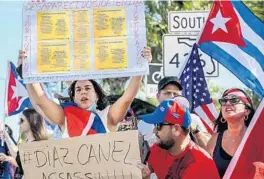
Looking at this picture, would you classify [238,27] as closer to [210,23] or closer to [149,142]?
[210,23]

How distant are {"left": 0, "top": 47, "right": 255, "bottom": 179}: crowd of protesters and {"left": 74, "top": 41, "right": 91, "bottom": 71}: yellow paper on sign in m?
0.27

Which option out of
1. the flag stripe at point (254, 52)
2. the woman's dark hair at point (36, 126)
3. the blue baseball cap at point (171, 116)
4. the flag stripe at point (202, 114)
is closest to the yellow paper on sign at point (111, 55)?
the blue baseball cap at point (171, 116)

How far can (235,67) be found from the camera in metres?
6.59

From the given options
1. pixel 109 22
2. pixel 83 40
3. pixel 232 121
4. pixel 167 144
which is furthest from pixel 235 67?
pixel 167 144

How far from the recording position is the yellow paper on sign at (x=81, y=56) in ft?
17.0

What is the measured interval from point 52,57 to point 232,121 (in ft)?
4.57

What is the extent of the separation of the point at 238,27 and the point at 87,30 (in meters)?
2.03

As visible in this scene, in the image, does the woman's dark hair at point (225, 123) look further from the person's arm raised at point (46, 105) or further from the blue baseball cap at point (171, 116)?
the person's arm raised at point (46, 105)

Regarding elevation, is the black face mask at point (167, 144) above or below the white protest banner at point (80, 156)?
above

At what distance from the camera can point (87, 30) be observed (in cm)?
528

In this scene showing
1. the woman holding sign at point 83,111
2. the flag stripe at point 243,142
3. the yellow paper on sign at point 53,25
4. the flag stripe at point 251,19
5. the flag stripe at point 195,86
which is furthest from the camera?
the flag stripe at point 195,86

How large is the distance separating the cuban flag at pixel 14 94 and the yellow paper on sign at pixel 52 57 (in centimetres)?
412

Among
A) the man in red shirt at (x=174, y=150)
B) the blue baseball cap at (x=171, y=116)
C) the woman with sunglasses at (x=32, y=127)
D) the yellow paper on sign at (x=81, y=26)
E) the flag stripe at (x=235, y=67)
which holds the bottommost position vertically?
the woman with sunglasses at (x=32, y=127)

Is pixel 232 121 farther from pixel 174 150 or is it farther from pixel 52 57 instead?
pixel 52 57
